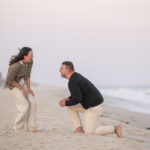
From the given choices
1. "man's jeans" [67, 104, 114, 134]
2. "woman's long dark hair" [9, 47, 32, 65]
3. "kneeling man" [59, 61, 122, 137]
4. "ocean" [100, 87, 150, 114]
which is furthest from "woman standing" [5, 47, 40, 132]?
"ocean" [100, 87, 150, 114]

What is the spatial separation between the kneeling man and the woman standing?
2.66 feet

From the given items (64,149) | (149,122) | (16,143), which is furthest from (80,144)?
(149,122)

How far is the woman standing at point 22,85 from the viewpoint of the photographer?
7.68 meters

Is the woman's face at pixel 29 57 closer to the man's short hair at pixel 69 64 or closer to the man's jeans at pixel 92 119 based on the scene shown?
the man's short hair at pixel 69 64

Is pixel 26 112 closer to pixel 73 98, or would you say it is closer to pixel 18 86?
pixel 18 86

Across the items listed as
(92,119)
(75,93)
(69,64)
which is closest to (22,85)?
(69,64)

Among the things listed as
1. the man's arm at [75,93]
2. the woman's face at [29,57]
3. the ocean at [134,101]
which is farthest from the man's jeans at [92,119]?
the ocean at [134,101]

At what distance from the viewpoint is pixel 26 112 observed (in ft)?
25.5

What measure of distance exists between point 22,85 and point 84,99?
1406 mm

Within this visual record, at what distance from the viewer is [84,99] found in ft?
24.6

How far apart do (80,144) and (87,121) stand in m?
1.15

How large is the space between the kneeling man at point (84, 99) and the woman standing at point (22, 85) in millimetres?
812

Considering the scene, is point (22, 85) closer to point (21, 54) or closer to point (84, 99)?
point (21, 54)

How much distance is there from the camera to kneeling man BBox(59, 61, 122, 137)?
728cm
